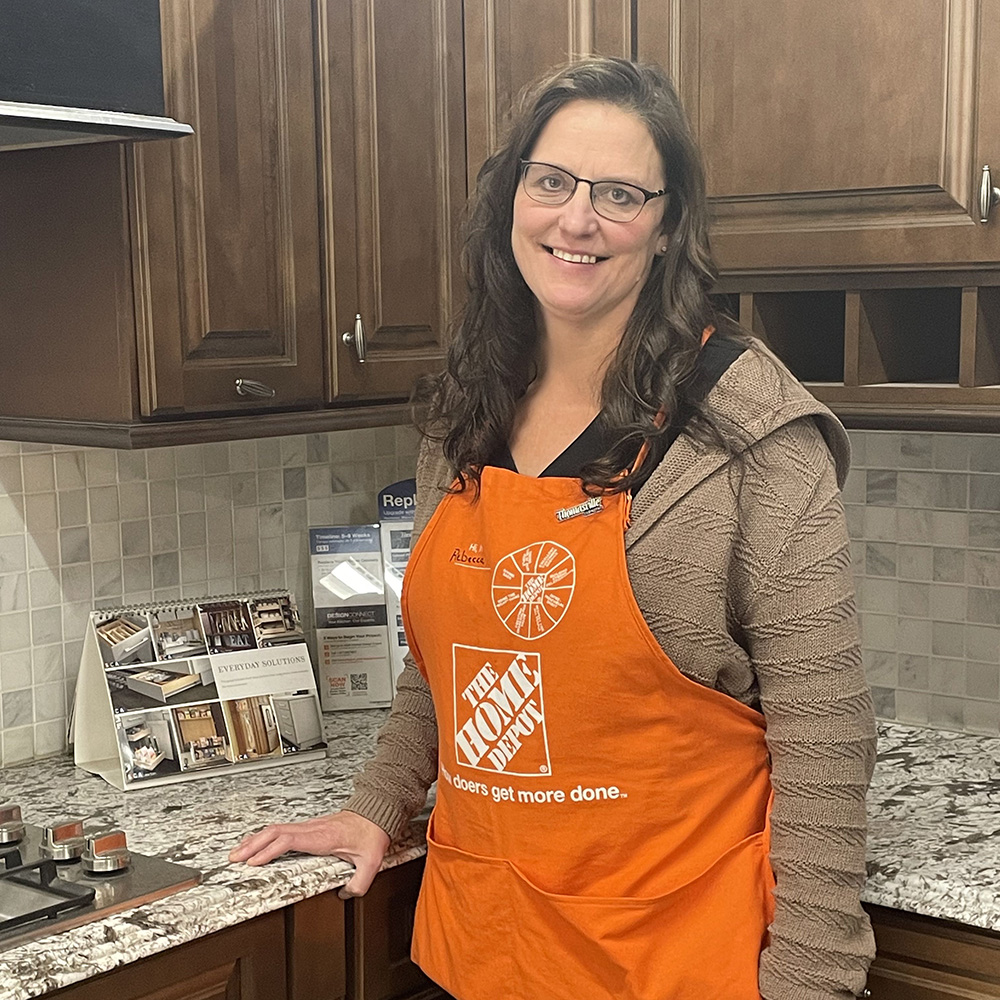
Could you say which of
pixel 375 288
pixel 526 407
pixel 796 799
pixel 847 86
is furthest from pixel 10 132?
pixel 796 799

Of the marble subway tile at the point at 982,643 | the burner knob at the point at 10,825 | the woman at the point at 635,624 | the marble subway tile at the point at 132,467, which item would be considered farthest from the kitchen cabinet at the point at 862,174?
the burner knob at the point at 10,825

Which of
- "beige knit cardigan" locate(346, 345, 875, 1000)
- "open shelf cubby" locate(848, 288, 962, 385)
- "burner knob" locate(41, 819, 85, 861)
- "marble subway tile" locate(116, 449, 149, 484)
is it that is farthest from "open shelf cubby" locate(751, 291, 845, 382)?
"burner knob" locate(41, 819, 85, 861)

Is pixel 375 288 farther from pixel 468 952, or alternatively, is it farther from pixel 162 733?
pixel 468 952

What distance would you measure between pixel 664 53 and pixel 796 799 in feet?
3.31

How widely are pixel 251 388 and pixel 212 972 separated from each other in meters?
0.72

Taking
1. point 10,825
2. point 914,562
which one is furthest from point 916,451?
point 10,825

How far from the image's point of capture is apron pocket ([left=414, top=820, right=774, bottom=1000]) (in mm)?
1447

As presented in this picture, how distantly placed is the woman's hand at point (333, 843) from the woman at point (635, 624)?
0.02 metres

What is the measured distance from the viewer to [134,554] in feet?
7.11

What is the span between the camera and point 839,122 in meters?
1.76

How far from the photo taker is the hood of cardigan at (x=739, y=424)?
55.9 inches

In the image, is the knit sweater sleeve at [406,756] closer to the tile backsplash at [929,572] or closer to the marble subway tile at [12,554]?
the marble subway tile at [12,554]

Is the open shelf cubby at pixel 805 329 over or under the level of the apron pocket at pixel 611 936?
over

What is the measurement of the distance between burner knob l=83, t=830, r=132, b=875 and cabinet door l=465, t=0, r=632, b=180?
1.03 meters
